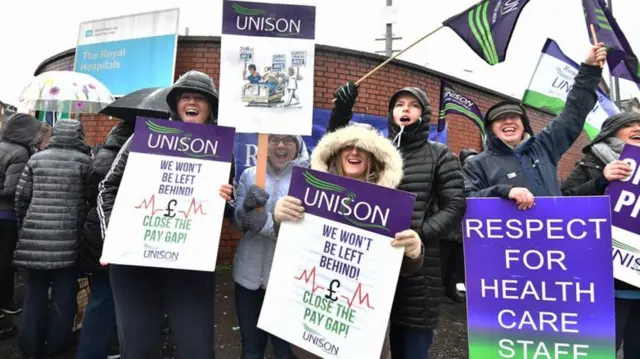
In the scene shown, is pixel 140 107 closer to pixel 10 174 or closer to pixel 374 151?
pixel 10 174

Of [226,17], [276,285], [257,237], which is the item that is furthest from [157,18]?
[276,285]

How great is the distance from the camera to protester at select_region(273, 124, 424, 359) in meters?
1.75

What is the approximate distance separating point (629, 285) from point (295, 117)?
6.72ft

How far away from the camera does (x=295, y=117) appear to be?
2.43 meters

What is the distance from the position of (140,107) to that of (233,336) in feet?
6.94

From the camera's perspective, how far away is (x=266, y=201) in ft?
7.50

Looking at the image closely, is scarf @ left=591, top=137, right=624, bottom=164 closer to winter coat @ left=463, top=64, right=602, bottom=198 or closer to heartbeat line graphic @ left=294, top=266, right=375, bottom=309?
winter coat @ left=463, top=64, right=602, bottom=198

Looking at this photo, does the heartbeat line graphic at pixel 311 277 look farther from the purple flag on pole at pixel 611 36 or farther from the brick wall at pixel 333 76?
the brick wall at pixel 333 76

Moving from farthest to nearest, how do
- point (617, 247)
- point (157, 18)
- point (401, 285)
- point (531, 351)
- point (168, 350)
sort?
point (157, 18)
point (168, 350)
point (617, 247)
point (401, 285)
point (531, 351)

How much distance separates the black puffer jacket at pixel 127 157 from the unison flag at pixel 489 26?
1922 millimetres

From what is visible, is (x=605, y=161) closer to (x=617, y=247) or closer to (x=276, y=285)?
(x=617, y=247)

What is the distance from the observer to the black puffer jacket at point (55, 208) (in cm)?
289

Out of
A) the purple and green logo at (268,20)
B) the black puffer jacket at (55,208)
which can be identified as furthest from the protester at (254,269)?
the black puffer jacket at (55,208)

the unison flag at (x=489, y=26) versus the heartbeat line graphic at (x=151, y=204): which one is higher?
the unison flag at (x=489, y=26)
